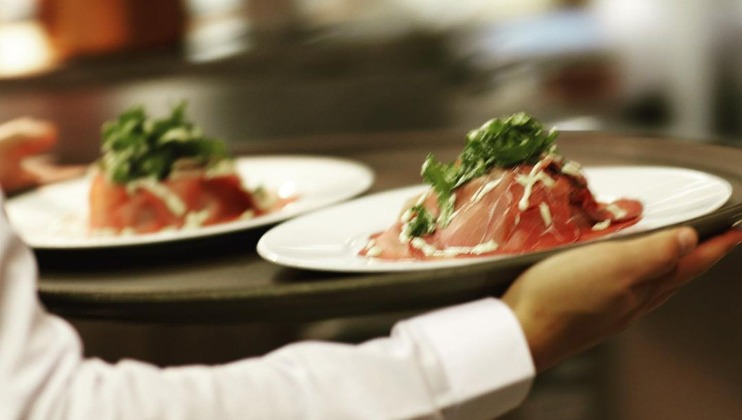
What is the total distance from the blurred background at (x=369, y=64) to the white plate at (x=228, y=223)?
5.37ft

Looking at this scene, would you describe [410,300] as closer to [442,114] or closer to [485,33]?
[442,114]

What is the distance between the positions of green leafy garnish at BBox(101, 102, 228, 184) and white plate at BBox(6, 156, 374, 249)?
14cm

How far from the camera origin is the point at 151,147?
5.68ft

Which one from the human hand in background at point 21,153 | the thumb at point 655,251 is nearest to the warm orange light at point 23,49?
the human hand in background at point 21,153

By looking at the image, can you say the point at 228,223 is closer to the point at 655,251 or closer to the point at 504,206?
the point at 504,206

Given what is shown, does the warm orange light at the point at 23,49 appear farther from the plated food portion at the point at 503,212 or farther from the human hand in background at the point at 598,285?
the human hand in background at the point at 598,285

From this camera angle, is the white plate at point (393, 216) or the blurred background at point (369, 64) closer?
the white plate at point (393, 216)

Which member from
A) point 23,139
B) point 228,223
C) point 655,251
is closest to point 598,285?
point 655,251

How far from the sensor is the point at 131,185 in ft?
5.60

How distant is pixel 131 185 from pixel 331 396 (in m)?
0.80

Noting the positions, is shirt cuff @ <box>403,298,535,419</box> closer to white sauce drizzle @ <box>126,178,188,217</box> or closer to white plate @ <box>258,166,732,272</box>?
white plate @ <box>258,166,732,272</box>

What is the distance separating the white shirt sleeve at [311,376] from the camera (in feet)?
3.35

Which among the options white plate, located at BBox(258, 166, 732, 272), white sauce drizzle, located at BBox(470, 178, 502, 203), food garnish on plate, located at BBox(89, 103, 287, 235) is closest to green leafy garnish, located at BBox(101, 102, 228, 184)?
food garnish on plate, located at BBox(89, 103, 287, 235)

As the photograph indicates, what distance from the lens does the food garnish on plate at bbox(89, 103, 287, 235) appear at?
169cm
